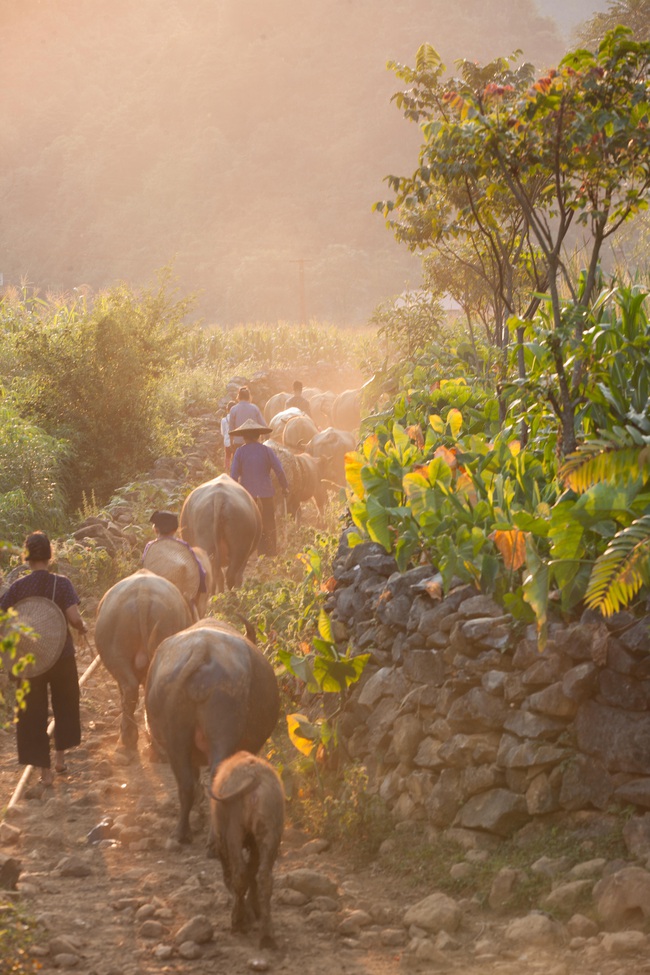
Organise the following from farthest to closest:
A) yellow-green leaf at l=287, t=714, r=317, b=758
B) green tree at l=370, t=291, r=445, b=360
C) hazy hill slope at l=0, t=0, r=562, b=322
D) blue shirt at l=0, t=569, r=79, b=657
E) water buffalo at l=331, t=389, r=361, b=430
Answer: hazy hill slope at l=0, t=0, r=562, b=322
water buffalo at l=331, t=389, r=361, b=430
green tree at l=370, t=291, r=445, b=360
blue shirt at l=0, t=569, r=79, b=657
yellow-green leaf at l=287, t=714, r=317, b=758

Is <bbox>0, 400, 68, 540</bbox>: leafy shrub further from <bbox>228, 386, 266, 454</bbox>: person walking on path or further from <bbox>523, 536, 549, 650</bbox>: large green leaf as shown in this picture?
<bbox>523, 536, 549, 650</bbox>: large green leaf

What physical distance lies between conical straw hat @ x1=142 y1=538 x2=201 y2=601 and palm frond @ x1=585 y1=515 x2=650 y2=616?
549 cm

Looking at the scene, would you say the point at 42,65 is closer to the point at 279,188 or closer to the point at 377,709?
the point at 279,188

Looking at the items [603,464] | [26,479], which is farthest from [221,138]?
[603,464]

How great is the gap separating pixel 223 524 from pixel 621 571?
8059mm

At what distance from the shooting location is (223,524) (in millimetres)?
14383

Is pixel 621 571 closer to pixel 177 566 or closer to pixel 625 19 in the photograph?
pixel 177 566

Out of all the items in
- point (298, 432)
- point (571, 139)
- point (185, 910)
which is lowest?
point (185, 910)

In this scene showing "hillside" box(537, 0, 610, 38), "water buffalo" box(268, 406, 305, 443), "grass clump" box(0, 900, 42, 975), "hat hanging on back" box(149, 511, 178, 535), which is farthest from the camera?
"hillside" box(537, 0, 610, 38)

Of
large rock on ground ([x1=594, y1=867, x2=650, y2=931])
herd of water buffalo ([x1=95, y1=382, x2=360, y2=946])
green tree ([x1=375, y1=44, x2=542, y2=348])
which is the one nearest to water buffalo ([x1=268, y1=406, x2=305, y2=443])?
green tree ([x1=375, y1=44, x2=542, y2=348])

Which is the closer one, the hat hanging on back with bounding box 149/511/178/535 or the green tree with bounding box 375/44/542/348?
the green tree with bounding box 375/44/542/348

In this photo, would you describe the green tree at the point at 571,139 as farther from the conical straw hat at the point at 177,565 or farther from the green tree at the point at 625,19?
the green tree at the point at 625,19

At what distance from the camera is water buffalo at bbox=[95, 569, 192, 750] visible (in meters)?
10.4

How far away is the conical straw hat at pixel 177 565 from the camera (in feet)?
39.0
